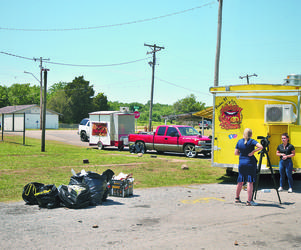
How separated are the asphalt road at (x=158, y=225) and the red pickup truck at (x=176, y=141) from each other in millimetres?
11197

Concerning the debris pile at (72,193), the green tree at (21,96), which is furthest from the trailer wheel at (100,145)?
the green tree at (21,96)

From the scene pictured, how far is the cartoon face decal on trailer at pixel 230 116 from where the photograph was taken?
1184 cm

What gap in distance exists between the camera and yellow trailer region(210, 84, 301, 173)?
1114 centimetres

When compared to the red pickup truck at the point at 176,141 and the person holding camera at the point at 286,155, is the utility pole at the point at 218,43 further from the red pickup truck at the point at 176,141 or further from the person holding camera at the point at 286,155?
the person holding camera at the point at 286,155

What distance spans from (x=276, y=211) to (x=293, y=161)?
342cm

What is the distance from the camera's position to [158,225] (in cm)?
677

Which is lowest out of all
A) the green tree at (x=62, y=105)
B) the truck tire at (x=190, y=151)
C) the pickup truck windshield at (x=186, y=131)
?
the truck tire at (x=190, y=151)

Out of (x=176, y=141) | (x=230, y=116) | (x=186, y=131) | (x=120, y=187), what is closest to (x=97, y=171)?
(x=120, y=187)

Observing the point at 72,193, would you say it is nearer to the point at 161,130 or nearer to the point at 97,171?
the point at 97,171

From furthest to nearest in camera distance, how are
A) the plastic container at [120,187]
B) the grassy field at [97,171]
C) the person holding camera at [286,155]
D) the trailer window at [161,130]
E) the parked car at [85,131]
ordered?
1. the parked car at [85,131]
2. the trailer window at [161,130]
3. the grassy field at [97,171]
4. the person holding camera at [286,155]
5. the plastic container at [120,187]

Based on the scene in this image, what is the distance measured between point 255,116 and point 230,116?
2.61 feet

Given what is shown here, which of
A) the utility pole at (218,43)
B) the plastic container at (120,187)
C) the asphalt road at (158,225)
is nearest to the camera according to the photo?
the asphalt road at (158,225)

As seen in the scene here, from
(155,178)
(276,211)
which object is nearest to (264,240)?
(276,211)

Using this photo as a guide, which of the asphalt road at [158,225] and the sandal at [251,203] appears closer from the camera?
the asphalt road at [158,225]
